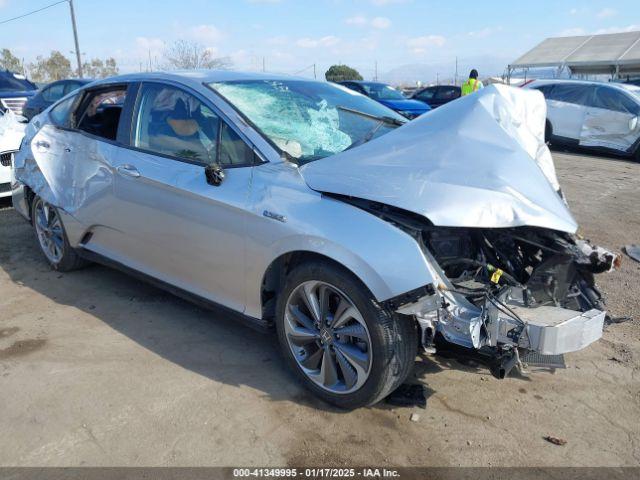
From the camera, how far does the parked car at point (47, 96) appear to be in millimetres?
13883

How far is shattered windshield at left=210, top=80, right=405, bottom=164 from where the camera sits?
3430 millimetres

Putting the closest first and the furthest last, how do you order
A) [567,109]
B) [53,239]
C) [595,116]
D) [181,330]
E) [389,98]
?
[181,330] → [53,239] → [595,116] → [567,109] → [389,98]

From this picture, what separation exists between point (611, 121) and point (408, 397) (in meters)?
11.2

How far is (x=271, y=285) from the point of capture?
332 centimetres

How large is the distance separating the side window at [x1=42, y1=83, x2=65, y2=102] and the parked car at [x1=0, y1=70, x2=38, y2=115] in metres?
0.57

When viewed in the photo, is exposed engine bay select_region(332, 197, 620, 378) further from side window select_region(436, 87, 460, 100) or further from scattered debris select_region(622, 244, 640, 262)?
side window select_region(436, 87, 460, 100)

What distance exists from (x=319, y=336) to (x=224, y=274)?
741 mm

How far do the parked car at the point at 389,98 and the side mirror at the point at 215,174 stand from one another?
487 inches

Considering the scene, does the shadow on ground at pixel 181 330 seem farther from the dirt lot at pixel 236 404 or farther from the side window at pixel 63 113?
the side window at pixel 63 113

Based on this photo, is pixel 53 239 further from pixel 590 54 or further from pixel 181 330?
pixel 590 54

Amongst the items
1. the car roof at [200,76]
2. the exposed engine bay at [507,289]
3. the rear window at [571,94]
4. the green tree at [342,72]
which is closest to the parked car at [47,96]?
the car roof at [200,76]

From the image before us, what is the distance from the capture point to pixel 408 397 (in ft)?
10.2

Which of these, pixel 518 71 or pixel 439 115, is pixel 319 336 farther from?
pixel 518 71

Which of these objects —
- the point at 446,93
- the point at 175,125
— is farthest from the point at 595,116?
the point at 175,125
